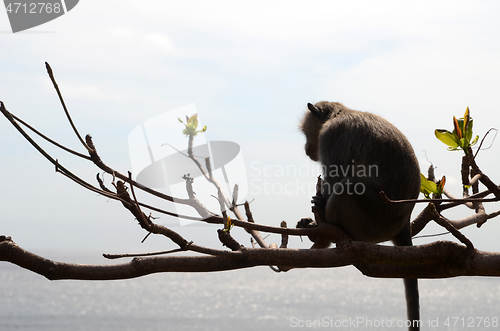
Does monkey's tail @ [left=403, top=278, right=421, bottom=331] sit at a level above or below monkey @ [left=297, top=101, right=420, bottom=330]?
below

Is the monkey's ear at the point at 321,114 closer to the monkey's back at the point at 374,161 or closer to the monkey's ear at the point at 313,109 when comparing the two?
the monkey's ear at the point at 313,109

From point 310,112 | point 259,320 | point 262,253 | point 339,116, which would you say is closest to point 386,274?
point 262,253

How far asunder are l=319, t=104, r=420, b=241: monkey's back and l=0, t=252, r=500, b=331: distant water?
41.4 m

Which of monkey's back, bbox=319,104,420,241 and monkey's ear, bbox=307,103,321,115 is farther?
monkey's ear, bbox=307,103,321,115

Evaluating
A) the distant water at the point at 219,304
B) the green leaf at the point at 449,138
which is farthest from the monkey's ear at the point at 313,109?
the distant water at the point at 219,304

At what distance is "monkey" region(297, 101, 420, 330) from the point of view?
388 cm

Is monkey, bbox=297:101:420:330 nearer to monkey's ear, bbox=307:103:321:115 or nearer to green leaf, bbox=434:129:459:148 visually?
monkey's ear, bbox=307:103:321:115

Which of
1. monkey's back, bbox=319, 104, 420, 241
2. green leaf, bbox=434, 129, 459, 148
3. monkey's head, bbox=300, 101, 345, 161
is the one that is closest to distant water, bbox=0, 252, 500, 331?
monkey's head, bbox=300, 101, 345, 161

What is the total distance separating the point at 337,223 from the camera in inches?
153

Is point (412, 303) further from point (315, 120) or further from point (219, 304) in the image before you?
point (219, 304)

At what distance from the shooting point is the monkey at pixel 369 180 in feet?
12.7

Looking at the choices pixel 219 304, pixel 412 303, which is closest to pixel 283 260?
pixel 412 303

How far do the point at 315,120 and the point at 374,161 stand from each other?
1230 millimetres

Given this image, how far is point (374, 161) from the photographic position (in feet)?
13.6
